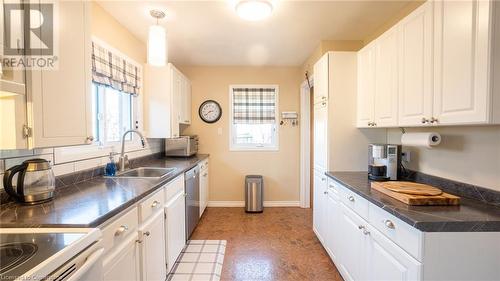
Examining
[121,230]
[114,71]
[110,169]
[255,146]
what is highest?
[114,71]

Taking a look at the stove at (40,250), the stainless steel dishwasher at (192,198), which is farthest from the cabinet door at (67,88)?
the stainless steel dishwasher at (192,198)

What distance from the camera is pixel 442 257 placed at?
1.17m

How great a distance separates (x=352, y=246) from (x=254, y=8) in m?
2.02

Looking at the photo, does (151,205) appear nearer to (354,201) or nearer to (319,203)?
(354,201)

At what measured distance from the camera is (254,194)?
3.92 metres

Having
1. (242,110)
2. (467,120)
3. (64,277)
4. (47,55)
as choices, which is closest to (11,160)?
(47,55)

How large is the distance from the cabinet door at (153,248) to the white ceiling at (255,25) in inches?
72.1

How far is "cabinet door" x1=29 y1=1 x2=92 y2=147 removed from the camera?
124cm

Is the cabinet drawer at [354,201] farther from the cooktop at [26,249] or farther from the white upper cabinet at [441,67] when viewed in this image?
the cooktop at [26,249]

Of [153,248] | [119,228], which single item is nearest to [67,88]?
[119,228]

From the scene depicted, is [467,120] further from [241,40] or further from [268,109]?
[268,109]

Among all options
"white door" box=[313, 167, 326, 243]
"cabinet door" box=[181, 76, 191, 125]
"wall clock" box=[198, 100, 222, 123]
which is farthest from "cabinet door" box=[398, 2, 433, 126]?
"wall clock" box=[198, 100, 222, 123]

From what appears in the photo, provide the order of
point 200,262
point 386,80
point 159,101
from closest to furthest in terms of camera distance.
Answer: point 386,80
point 200,262
point 159,101

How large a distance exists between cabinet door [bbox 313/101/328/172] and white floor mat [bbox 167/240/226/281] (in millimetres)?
1433
